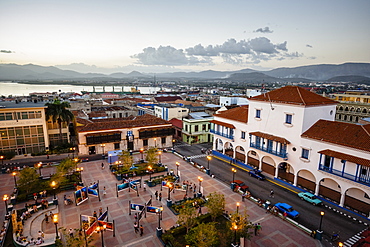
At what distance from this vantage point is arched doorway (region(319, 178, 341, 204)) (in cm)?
2975

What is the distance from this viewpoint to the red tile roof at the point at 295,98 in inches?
1275

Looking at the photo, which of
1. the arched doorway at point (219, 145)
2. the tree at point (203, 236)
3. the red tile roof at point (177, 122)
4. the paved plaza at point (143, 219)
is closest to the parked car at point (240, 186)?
the paved plaza at point (143, 219)

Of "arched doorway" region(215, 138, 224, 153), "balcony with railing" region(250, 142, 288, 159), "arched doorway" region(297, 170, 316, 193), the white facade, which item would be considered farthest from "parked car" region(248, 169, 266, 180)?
the white facade

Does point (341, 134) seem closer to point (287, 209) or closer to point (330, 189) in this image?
point (330, 189)

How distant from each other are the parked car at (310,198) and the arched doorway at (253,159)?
36.1 ft

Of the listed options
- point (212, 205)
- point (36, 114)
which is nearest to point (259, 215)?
point (212, 205)

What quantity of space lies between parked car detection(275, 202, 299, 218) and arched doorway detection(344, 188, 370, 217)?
293 inches

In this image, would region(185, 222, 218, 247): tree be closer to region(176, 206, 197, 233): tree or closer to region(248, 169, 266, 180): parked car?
region(176, 206, 197, 233): tree

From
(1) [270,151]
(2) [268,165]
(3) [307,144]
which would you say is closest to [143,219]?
(1) [270,151]

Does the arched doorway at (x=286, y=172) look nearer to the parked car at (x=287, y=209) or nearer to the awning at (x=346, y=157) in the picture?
the awning at (x=346, y=157)

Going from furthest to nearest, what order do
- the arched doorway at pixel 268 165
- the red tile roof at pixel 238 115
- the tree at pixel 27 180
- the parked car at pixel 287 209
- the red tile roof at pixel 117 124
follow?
the red tile roof at pixel 117 124
the red tile roof at pixel 238 115
the arched doorway at pixel 268 165
the tree at pixel 27 180
the parked car at pixel 287 209

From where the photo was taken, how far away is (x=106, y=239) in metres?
21.8

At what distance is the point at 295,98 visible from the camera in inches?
1307

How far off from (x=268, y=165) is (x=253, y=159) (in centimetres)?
337
